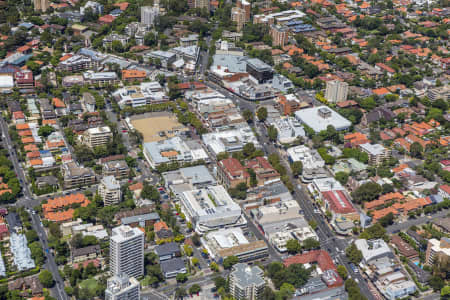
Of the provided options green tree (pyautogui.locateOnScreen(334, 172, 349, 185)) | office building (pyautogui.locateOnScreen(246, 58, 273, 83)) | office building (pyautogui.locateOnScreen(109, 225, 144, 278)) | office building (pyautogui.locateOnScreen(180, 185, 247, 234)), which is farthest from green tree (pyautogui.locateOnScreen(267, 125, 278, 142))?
office building (pyautogui.locateOnScreen(109, 225, 144, 278))

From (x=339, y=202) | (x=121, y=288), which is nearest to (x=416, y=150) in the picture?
(x=339, y=202)

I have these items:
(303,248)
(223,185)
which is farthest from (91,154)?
(303,248)

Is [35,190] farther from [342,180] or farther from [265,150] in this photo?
[342,180]

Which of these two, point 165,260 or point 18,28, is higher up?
point 18,28

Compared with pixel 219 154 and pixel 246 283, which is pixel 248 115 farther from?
pixel 246 283

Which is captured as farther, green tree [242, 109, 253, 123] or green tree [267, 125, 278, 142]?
green tree [242, 109, 253, 123]

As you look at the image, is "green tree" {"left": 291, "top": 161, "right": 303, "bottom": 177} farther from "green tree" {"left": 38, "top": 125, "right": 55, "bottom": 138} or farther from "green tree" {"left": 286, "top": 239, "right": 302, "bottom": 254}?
"green tree" {"left": 38, "top": 125, "right": 55, "bottom": 138}

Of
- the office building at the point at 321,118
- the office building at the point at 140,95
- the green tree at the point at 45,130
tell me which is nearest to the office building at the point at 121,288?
the green tree at the point at 45,130
